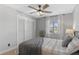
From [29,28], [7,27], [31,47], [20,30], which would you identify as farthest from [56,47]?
[7,27]

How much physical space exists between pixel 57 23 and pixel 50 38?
259 mm

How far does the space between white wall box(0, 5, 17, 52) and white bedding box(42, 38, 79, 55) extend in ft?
1.58

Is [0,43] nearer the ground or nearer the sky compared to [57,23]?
nearer the ground

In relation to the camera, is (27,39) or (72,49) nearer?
(72,49)

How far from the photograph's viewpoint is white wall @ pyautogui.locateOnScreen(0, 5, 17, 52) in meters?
1.45

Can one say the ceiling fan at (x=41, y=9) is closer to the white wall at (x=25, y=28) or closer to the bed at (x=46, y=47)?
the white wall at (x=25, y=28)

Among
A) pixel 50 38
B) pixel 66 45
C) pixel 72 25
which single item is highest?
pixel 72 25

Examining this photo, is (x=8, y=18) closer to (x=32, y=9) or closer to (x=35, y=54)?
(x=32, y=9)

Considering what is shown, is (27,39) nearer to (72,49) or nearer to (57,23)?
(57,23)

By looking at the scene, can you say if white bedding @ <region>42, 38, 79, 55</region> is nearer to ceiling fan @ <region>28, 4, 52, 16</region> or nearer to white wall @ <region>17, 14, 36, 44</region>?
white wall @ <region>17, 14, 36, 44</region>

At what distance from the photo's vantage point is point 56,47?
1.52m

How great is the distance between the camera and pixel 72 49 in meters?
1.43

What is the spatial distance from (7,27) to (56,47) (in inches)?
31.3
